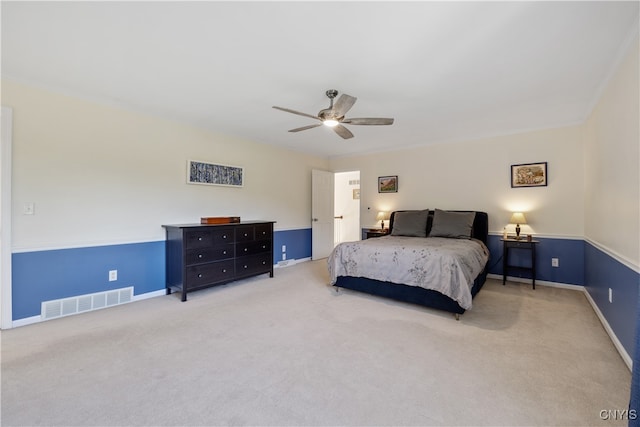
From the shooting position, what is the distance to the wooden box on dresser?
341cm

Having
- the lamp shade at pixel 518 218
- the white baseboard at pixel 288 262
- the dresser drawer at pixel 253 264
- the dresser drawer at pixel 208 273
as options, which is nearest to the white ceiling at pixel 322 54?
the lamp shade at pixel 518 218

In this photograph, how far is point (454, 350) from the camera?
2.20 meters

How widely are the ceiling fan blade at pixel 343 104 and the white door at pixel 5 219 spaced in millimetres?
3128

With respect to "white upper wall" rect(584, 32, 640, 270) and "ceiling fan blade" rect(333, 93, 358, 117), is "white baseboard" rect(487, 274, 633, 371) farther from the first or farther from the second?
"ceiling fan blade" rect(333, 93, 358, 117)

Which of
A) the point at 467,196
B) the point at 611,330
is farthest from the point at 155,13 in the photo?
the point at 467,196

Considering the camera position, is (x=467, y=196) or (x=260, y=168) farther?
(x=260, y=168)

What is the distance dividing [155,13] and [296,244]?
4.45m

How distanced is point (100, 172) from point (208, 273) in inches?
68.3

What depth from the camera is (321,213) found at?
614 centimetres

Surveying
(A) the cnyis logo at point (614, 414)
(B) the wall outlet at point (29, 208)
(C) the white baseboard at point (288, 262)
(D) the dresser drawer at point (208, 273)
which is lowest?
(A) the cnyis logo at point (614, 414)

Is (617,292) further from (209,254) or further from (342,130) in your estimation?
(209,254)

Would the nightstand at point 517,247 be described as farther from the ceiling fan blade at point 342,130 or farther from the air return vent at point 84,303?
the air return vent at point 84,303

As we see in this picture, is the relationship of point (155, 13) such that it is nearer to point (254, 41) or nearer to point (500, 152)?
point (254, 41)

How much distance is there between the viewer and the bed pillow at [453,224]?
13.8ft
